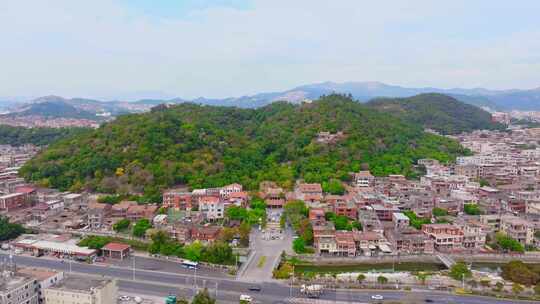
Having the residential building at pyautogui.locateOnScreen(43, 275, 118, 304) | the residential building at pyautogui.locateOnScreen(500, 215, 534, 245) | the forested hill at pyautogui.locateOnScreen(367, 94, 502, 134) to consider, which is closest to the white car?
the residential building at pyautogui.locateOnScreen(43, 275, 118, 304)

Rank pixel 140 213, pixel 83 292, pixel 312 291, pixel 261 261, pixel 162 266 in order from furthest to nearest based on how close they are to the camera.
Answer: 1. pixel 140 213
2. pixel 261 261
3. pixel 162 266
4. pixel 312 291
5. pixel 83 292

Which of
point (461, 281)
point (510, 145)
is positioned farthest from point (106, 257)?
point (510, 145)

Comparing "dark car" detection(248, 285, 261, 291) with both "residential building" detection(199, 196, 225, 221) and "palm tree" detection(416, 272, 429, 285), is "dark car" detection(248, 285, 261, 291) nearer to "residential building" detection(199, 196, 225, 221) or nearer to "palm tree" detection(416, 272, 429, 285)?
"palm tree" detection(416, 272, 429, 285)

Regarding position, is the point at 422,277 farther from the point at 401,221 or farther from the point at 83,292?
the point at 83,292

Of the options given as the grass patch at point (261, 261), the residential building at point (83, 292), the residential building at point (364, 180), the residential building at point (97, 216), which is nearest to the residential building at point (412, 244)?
the grass patch at point (261, 261)

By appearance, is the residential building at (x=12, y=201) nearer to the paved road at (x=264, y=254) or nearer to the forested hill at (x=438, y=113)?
the paved road at (x=264, y=254)

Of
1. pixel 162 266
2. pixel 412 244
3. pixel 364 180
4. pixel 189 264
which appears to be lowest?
pixel 162 266

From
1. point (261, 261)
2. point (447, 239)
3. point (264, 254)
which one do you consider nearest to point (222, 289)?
point (261, 261)

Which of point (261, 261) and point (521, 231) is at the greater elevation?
point (521, 231)
